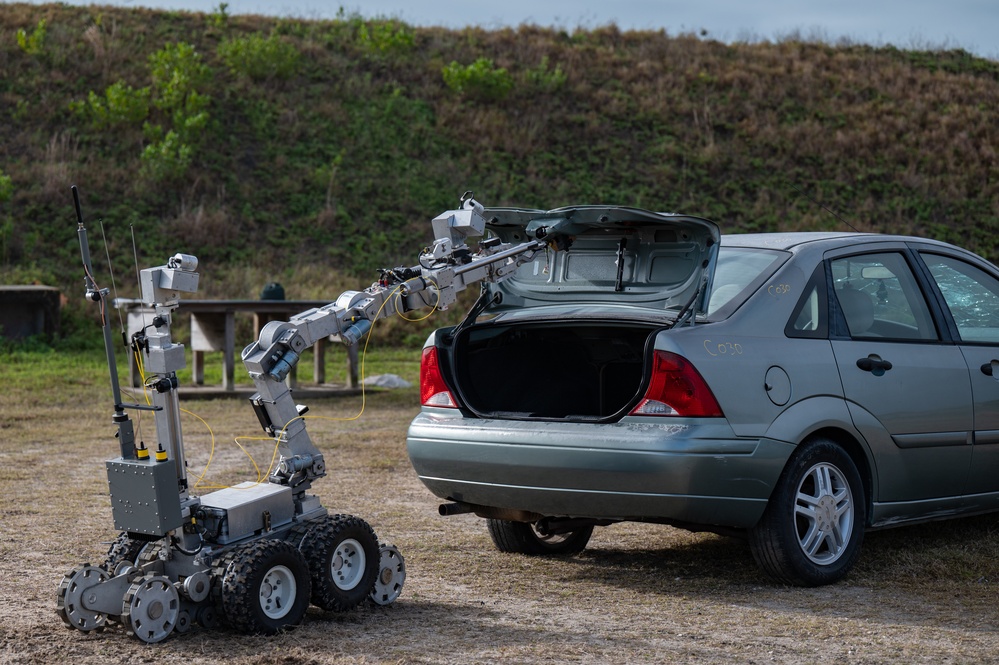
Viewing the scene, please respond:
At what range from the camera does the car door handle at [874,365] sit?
5855 mm

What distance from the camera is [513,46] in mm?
36469

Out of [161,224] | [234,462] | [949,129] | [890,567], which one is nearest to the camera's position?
[890,567]

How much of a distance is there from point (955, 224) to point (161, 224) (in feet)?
63.8

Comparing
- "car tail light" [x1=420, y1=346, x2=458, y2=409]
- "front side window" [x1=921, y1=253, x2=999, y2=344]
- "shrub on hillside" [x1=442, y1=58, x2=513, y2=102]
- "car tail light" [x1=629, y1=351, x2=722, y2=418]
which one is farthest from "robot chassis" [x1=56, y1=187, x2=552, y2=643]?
"shrub on hillside" [x1=442, y1=58, x2=513, y2=102]

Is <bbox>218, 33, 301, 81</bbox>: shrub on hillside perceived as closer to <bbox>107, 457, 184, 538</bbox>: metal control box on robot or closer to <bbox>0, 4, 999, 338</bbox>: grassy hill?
<bbox>0, 4, 999, 338</bbox>: grassy hill

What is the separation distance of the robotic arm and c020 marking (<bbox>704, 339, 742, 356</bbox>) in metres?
1.10

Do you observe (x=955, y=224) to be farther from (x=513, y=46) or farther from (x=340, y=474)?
(x=340, y=474)

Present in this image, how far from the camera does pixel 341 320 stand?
5.16 m

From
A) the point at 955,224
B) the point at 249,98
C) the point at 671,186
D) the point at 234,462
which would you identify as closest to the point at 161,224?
the point at 249,98

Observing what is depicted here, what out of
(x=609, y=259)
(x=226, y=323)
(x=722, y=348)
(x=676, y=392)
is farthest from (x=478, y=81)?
(x=676, y=392)

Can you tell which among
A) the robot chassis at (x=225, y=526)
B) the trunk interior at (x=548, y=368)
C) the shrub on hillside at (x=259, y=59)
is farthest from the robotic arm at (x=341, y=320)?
the shrub on hillside at (x=259, y=59)

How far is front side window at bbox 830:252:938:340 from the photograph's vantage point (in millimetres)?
6047

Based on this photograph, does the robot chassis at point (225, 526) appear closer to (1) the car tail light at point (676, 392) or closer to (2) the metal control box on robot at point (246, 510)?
(2) the metal control box on robot at point (246, 510)

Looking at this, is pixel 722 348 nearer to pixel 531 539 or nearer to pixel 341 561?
pixel 531 539
